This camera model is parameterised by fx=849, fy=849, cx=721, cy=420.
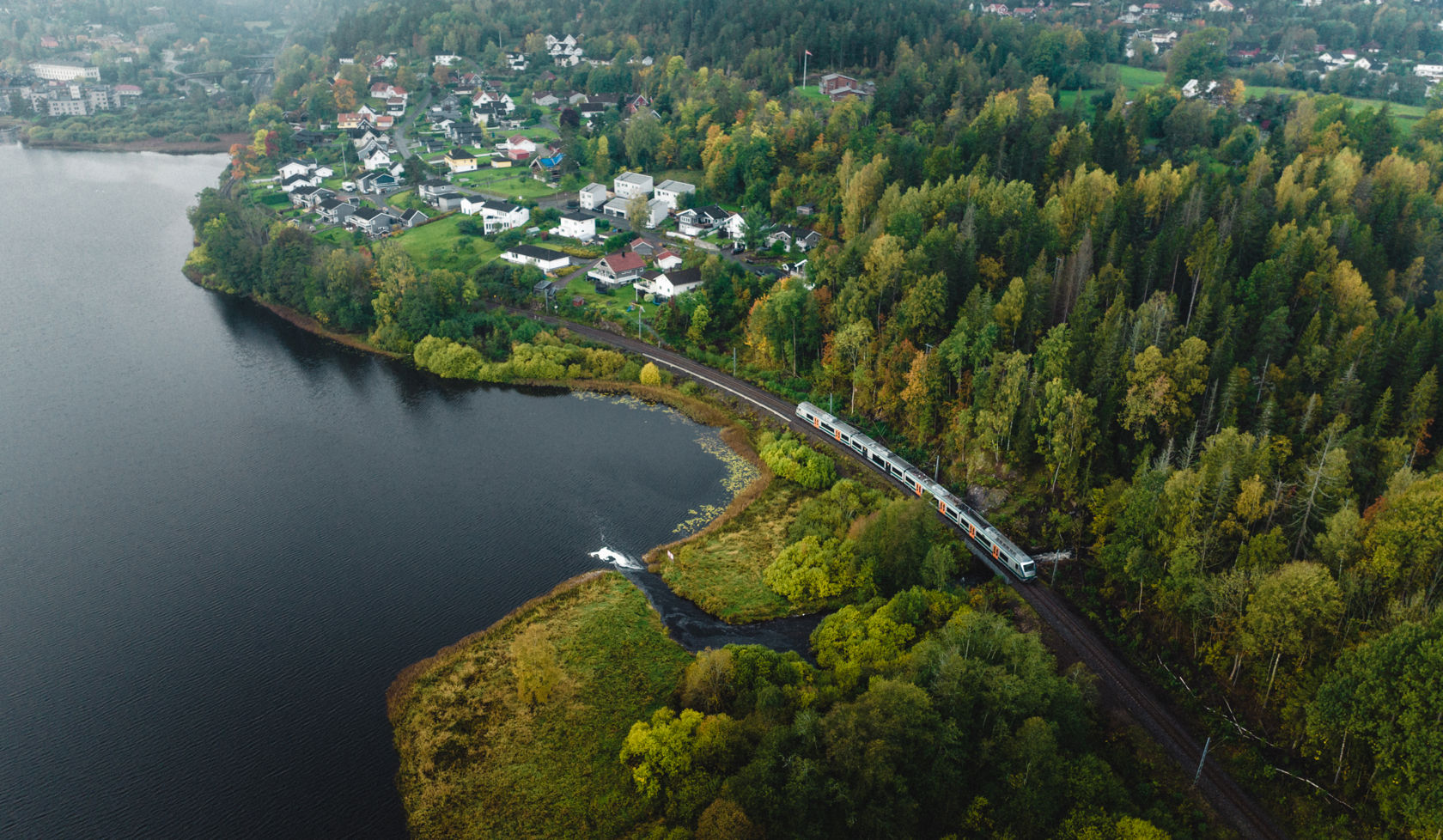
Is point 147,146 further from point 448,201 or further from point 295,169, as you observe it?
point 448,201

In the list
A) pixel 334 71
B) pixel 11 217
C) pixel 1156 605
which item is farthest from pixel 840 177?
pixel 334 71

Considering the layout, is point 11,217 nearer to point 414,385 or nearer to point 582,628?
point 414,385

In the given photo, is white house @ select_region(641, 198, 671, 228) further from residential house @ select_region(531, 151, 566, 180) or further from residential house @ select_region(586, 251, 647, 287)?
residential house @ select_region(531, 151, 566, 180)

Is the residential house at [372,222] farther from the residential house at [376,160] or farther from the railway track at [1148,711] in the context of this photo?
the railway track at [1148,711]

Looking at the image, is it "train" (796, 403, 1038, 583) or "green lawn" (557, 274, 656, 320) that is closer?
"train" (796, 403, 1038, 583)

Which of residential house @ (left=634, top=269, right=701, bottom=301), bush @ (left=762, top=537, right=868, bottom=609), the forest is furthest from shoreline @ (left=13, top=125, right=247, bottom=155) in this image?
bush @ (left=762, top=537, right=868, bottom=609)

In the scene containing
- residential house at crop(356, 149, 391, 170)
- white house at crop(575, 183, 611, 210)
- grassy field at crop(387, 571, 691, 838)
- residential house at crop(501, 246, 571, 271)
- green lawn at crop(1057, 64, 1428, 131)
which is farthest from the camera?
residential house at crop(356, 149, 391, 170)
